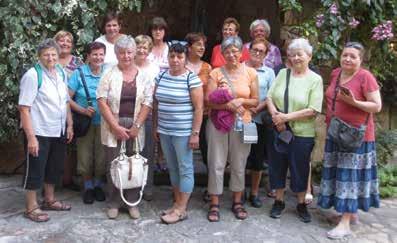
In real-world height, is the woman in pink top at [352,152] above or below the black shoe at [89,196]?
above

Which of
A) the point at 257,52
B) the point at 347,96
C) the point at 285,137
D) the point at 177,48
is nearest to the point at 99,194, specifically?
the point at 177,48

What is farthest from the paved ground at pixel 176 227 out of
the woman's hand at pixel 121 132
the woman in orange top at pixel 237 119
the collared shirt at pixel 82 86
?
the collared shirt at pixel 82 86

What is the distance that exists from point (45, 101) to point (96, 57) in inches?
25.6

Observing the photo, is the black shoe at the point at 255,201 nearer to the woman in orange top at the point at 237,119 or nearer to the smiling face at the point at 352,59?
the woman in orange top at the point at 237,119

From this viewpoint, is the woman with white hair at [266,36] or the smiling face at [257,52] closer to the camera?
the smiling face at [257,52]

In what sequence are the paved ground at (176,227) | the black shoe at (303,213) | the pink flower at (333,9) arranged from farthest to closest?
the pink flower at (333,9)
the black shoe at (303,213)
the paved ground at (176,227)

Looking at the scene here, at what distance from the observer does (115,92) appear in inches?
175

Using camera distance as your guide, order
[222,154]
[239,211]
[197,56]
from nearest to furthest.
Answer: [222,154] < [239,211] < [197,56]

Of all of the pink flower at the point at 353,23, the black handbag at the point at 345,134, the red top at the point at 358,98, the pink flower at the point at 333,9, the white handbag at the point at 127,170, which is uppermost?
the pink flower at the point at 333,9

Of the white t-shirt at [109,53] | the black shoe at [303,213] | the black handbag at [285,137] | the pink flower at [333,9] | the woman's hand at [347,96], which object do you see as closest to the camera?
the woman's hand at [347,96]

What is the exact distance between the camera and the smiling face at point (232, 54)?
444cm

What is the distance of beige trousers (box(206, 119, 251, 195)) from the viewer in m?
4.61

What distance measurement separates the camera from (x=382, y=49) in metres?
5.85

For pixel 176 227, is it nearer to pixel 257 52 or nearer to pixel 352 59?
pixel 257 52
